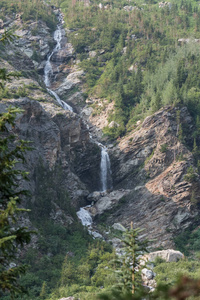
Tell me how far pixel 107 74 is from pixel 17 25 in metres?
31.3

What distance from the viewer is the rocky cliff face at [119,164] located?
47.9 metres

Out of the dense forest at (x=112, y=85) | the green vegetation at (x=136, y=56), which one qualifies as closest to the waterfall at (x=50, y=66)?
the dense forest at (x=112, y=85)

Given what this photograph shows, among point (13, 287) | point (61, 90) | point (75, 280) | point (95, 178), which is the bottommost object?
point (13, 287)

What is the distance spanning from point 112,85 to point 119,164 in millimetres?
25093

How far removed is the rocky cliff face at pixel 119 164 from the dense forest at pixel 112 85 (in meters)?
1.68

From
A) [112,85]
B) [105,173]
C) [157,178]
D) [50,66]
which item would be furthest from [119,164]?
[50,66]

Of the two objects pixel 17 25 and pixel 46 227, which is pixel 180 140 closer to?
pixel 46 227

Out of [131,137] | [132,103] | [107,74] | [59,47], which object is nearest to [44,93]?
[131,137]

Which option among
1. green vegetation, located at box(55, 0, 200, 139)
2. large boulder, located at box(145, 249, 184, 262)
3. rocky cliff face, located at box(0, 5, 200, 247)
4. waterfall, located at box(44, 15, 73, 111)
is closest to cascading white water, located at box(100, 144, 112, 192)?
rocky cliff face, located at box(0, 5, 200, 247)

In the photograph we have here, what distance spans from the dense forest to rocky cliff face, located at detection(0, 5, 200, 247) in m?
1.68

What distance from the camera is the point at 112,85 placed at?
78125 mm

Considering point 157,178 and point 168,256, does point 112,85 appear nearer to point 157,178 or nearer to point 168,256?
point 157,178

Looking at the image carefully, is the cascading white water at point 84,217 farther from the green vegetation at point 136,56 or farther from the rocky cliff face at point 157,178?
the green vegetation at point 136,56

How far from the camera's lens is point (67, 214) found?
46.4m
